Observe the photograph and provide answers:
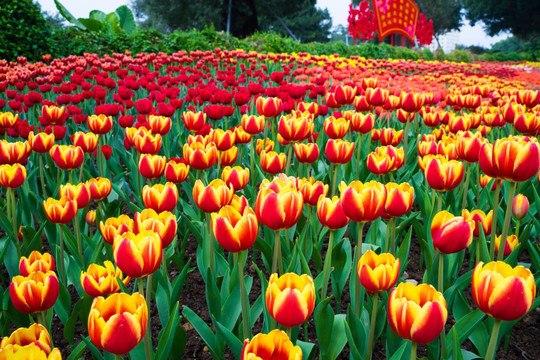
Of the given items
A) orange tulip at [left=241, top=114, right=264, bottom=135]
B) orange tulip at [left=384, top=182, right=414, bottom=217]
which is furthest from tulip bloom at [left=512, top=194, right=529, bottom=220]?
orange tulip at [left=241, top=114, right=264, bottom=135]

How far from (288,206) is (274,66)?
29.8ft

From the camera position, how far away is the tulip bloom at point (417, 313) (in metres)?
1.02

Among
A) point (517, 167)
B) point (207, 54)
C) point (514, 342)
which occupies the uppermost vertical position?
point (207, 54)

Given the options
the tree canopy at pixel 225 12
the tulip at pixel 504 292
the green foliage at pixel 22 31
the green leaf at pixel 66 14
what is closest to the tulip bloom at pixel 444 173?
the tulip at pixel 504 292

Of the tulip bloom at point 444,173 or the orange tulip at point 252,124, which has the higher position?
the orange tulip at point 252,124

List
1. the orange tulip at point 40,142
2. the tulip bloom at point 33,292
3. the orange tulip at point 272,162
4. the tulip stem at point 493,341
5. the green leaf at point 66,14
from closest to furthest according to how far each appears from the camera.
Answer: the tulip stem at point 493,341 < the tulip bloom at point 33,292 < the orange tulip at point 272,162 < the orange tulip at point 40,142 < the green leaf at point 66,14

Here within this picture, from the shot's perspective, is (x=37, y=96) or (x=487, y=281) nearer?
(x=487, y=281)

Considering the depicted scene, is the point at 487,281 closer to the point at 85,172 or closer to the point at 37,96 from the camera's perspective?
the point at 85,172

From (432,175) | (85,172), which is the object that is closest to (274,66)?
(85,172)

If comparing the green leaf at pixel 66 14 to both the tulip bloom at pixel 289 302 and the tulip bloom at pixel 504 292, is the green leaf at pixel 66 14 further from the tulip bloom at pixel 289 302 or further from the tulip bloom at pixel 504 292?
the tulip bloom at pixel 504 292

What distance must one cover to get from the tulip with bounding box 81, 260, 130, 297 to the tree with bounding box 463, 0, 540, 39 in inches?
1884

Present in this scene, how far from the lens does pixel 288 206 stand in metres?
1.37

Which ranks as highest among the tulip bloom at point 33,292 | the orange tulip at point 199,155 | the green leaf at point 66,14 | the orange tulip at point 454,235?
the green leaf at point 66,14

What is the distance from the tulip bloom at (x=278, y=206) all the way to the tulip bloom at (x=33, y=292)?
1.95ft
